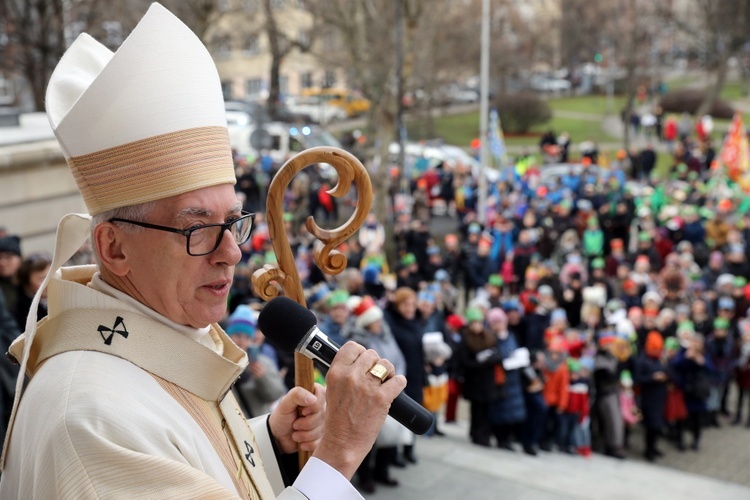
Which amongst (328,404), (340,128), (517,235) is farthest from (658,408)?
(340,128)

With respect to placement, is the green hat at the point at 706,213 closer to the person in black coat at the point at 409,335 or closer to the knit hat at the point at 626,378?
the knit hat at the point at 626,378

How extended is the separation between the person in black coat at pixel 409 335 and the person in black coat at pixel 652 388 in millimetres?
2790

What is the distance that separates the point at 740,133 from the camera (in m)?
20.3

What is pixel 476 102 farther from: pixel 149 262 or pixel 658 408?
pixel 149 262

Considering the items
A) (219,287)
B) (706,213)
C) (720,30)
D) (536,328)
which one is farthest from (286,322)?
(720,30)

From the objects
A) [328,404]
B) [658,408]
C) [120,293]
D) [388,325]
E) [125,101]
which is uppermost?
[125,101]

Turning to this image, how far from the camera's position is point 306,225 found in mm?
2389

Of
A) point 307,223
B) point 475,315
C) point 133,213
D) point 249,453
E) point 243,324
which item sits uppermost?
point 133,213

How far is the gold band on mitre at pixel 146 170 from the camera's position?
1.97m

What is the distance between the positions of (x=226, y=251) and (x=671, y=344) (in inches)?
365

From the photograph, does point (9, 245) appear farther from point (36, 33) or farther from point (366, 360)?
point (36, 33)

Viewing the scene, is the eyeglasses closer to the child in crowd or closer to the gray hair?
the gray hair

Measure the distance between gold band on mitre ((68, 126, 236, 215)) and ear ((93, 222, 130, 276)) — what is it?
5cm

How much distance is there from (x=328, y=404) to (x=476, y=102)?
48928 millimetres
